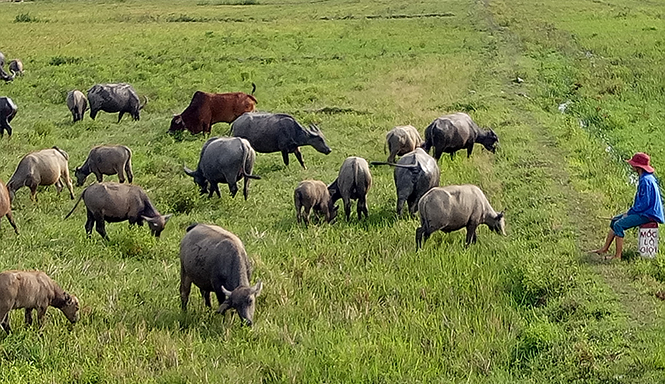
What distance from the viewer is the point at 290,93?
2455 cm

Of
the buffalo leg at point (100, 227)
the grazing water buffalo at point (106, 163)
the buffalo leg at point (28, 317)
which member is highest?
the buffalo leg at point (28, 317)

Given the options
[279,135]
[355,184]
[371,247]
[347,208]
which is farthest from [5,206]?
[279,135]

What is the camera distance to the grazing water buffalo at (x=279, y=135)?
53.8ft

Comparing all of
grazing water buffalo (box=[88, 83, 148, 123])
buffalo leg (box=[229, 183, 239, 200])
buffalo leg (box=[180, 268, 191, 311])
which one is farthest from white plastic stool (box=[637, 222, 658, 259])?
grazing water buffalo (box=[88, 83, 148, 123])

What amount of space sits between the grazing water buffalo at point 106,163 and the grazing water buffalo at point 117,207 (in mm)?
2980

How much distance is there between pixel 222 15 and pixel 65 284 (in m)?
50.6

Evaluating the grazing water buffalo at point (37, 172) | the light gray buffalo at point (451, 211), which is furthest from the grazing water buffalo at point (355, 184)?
the grazing water buffalo at point (37, 172)

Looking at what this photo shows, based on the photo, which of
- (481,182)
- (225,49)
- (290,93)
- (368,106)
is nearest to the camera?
(481,182)

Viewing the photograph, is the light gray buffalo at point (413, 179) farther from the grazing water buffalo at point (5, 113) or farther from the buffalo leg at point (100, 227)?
the grazing water buffalo at point (5, 113)

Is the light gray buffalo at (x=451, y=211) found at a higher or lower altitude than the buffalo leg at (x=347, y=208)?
higher

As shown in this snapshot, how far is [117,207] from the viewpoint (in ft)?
38.1

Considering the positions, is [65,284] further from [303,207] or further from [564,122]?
[564,122]

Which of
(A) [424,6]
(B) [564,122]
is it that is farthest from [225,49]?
(A) [424,6]

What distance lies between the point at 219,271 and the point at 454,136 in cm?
838
